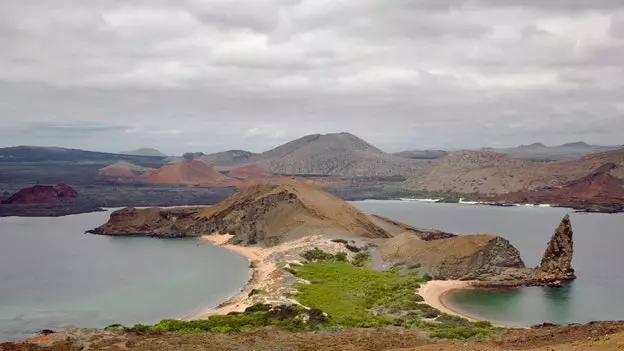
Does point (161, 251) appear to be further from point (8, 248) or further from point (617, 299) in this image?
point (617, 299)

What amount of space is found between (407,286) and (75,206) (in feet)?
395

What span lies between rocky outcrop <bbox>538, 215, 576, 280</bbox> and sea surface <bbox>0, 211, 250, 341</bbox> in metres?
32.0

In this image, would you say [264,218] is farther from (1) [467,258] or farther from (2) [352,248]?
(1) [467,258]

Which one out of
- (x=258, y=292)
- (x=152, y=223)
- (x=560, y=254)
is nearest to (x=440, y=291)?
(x=258, y=292)

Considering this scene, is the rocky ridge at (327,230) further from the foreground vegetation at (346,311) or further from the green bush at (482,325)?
the green bush at (482,325)

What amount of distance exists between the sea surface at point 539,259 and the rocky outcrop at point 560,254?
5.79 feet

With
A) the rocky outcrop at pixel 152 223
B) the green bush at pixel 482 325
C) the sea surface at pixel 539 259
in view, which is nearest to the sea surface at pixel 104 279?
the rocky outcrop at pixel 152 223

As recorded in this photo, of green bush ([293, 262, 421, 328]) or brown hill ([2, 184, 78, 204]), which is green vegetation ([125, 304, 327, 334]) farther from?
brown hill ([2, 184, 78, 204])

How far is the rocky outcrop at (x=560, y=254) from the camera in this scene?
2405 inches

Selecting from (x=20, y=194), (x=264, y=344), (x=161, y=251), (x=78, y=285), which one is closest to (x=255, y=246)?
(x=161, y=251)

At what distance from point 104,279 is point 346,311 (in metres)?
33.8

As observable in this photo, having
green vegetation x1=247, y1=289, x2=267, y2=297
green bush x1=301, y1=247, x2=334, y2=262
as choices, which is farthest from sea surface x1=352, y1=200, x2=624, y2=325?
green bush x1=301, y1=247, x2=334, y2=262

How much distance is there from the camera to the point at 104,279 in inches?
2554

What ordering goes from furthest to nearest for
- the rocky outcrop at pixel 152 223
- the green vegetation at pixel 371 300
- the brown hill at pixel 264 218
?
the rocky outcrop at pixel 152 223
the brown hill at pixel 264 218
the green vegetation at pixel 371 300
